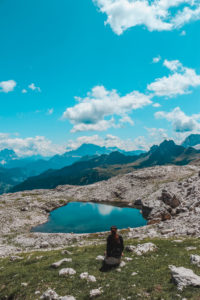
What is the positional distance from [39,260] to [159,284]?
1401cm

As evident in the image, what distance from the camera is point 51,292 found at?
13.6 m

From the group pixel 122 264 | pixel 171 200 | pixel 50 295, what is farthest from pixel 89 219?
pixel 50 295

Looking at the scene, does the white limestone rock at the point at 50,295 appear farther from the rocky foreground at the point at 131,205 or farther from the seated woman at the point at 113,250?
the rocky foreground at the point at 131,205

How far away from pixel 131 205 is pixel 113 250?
95.0 m

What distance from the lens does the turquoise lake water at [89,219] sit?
74531 mm

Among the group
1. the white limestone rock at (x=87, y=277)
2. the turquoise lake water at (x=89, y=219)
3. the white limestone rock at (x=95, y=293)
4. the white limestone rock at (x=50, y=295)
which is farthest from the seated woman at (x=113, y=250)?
the turquoise lake water at (x=89, y=219)

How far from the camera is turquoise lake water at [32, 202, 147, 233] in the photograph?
245 ft

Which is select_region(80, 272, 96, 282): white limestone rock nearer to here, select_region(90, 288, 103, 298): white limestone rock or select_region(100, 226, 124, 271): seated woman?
select_region(100, 226, 124, 271): seated woman

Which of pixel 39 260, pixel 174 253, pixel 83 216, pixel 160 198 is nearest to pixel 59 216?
pixel 83 216

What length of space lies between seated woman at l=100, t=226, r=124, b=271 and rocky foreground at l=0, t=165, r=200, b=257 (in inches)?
715

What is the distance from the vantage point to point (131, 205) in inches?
4269

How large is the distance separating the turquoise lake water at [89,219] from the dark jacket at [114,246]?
57.2 meters

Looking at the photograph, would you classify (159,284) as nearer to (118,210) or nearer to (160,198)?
(160,198)

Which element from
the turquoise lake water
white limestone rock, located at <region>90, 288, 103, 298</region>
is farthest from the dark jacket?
the turquoise lake water
